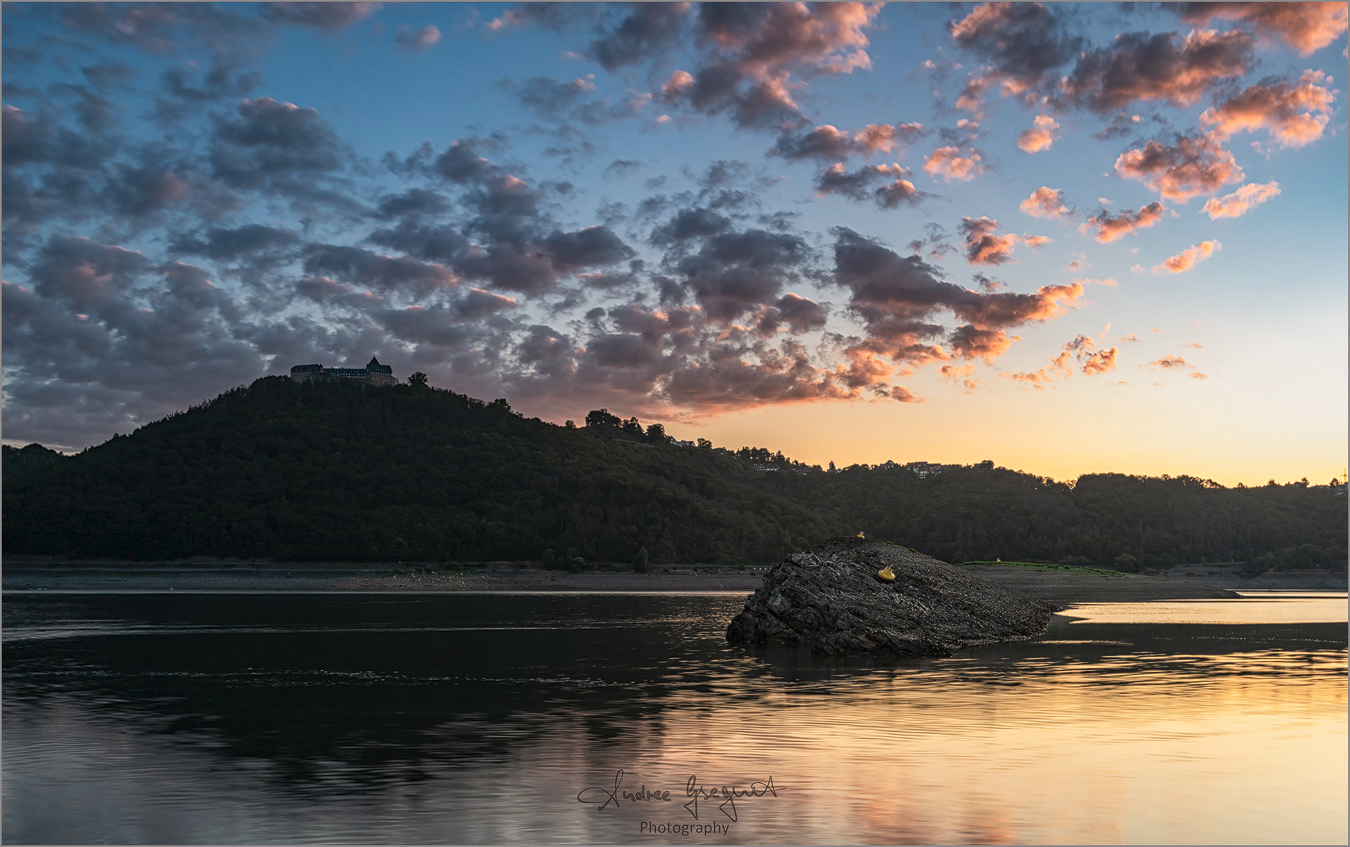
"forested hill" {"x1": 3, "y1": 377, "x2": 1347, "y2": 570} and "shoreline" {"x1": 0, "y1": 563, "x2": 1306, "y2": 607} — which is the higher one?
"forested hill" {"x1": 3, "y1": 377, "x2": 1347, "y2": 570}

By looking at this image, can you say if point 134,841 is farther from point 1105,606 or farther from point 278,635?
point 1105,606

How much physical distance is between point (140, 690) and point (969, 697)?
24776 millimetres

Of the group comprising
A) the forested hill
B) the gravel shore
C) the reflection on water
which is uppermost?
the forested hill

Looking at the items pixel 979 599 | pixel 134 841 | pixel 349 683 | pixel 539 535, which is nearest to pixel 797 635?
pixel 979 599

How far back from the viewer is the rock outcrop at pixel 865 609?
44281 millimetres

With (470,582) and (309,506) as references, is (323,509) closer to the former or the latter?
(309,506)

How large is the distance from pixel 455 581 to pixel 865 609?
103 meters

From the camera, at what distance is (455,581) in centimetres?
13962

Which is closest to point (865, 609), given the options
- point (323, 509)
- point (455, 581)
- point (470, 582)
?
point (455, 581)
